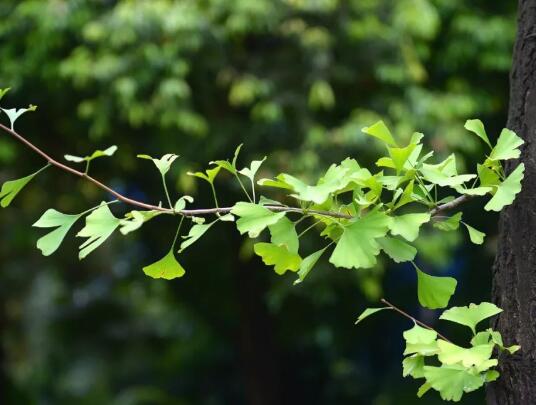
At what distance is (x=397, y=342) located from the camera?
21.5 ft

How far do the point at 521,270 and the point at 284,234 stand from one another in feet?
1.44

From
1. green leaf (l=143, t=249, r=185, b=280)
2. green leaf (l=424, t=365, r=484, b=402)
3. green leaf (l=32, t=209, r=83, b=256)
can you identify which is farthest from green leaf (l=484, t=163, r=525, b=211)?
green leaf (l=32, t=209, r=83, b=256)

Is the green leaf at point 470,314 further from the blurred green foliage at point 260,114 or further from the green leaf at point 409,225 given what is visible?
the blurred green foliage at point 260,114

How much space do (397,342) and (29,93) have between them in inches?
140

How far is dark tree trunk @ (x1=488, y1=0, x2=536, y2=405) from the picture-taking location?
4.23 ft

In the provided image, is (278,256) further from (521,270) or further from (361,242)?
(521,270)

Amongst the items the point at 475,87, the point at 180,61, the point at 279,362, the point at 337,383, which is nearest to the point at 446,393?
the point at 180,61

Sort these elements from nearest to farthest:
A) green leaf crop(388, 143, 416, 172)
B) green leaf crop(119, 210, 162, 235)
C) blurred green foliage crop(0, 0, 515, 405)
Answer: green leaf crop(119, 210, 162, 235), green leaf crop(388, 143, 416, 172), blurred green foliage crop(0, 0, 515, 405)

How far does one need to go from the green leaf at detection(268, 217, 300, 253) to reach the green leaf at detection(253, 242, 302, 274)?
1.7 inches

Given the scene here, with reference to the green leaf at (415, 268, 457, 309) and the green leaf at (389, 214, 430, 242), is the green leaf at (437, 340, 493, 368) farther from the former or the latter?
the green leaf at (389, 214, 430, 242)

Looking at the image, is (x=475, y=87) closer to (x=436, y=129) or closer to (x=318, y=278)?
(x=436, y=129)

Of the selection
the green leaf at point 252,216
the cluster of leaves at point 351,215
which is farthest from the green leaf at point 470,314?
the green leaf at point 252,216

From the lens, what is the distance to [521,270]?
4.36ft

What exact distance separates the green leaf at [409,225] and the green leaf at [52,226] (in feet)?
1.49
